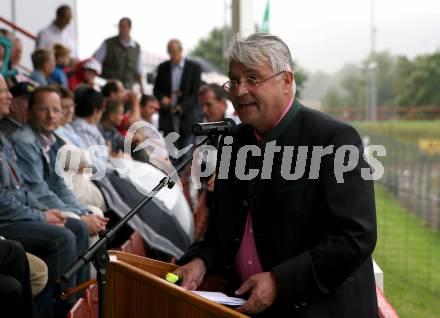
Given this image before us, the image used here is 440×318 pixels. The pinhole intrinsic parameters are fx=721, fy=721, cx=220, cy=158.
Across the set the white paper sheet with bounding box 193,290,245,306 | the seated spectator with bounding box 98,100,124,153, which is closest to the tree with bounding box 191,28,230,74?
the seated spectator with bounding box 98,100,124,153

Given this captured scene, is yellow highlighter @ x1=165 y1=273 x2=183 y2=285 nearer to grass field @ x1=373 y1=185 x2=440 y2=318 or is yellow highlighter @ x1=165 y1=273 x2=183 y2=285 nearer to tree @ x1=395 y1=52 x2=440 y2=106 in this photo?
grass field @ x1=373 y1=185 x2=440 y2=318

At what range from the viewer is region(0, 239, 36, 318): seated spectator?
111 inches

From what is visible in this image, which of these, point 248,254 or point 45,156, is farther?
point 45,156

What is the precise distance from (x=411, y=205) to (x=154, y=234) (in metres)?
11.0

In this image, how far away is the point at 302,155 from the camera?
7.07 feet

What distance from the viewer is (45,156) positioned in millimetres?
4023

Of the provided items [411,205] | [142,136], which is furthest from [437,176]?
[142,136]

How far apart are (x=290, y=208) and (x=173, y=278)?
0.42 meters

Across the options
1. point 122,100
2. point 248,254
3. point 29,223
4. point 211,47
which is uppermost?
point 211,47

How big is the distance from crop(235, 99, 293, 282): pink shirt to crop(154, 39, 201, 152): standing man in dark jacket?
5.87 metres

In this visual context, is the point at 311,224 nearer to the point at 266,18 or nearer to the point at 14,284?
the point at 14,284

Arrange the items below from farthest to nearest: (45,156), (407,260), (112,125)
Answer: (407,260), (112,125), (45,156)

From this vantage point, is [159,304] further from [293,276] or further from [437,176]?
[437,176]

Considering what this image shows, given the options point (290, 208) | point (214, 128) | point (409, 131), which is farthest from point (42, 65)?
point (409, 131)
